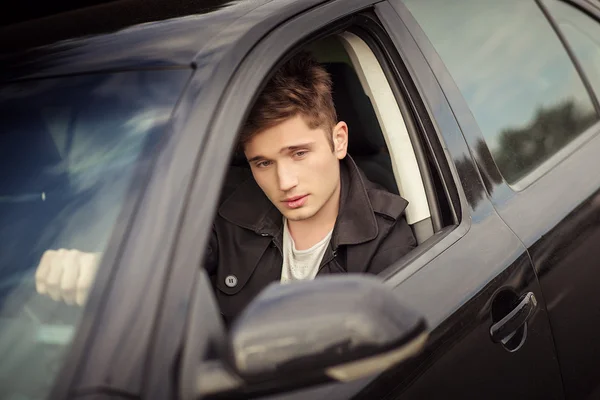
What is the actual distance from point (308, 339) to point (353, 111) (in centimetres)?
155

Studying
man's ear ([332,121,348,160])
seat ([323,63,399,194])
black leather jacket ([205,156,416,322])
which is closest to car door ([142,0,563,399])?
black leather jacket ([205,156,416,322])

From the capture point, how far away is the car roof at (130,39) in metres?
1.59

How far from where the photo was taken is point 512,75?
2.34 metres

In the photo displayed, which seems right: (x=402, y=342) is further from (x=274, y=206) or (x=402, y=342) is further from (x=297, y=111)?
(x=274, y=206)

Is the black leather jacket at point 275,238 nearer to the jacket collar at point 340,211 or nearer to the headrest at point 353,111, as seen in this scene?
the jacket collar at point 340,211

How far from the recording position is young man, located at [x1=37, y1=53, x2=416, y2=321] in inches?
84.7

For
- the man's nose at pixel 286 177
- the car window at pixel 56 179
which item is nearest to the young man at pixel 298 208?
the man's nose at pixel 286 177

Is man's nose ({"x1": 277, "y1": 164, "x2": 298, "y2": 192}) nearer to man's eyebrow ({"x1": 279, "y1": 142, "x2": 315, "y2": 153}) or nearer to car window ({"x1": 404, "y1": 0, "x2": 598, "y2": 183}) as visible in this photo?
man's eyebrow ({"x1": 279, "y1": 142, "x2": 315, "y2": 153})

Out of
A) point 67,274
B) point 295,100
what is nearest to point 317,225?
point 295,100

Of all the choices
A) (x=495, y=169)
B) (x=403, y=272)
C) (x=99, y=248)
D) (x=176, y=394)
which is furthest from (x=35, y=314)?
(x=495, y=169)

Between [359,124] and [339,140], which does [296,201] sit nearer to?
[339,140]

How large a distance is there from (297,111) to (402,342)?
3.47 ft

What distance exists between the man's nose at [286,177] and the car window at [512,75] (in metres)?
0.48

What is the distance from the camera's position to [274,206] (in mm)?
2408
